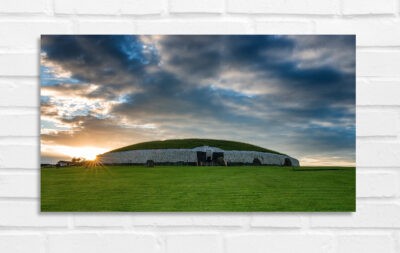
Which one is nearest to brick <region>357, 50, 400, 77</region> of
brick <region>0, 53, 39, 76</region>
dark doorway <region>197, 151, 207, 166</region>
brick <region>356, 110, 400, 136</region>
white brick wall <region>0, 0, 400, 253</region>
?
white brick wall <region>0, 0, 400, 253</region>

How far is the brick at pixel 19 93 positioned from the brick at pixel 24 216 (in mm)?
475

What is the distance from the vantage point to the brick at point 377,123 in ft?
7.23
